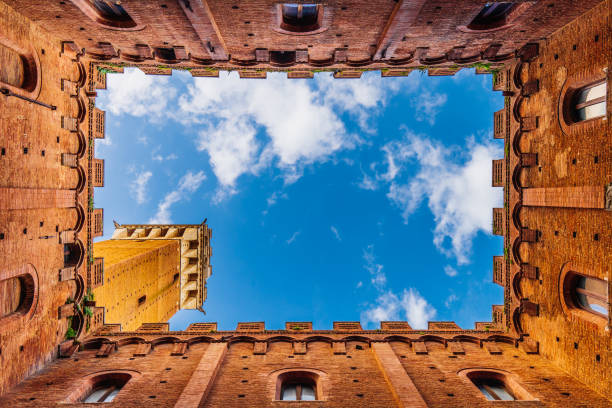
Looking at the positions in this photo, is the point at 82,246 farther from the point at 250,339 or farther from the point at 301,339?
the point at 301,339

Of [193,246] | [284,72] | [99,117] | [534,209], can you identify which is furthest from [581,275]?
[193,246]

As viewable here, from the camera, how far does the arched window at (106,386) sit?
567 inches

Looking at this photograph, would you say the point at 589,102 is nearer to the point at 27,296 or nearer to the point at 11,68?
the point at 11,68

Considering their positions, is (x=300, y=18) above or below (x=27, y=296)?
above

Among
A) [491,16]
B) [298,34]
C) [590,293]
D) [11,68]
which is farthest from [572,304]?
[11,68]

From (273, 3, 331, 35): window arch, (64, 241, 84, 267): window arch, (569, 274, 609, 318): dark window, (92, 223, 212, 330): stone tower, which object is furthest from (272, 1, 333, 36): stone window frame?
(92, 223, 212, 330): stone tower

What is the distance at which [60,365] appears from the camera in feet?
51.8

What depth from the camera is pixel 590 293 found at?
1384cm

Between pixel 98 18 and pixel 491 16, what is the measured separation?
16645mm

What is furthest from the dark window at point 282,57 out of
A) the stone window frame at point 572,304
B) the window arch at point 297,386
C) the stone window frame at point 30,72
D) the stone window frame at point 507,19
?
the stone window frame at point 572,304

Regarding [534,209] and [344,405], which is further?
[534,209]

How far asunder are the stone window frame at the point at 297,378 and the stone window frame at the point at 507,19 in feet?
50.4

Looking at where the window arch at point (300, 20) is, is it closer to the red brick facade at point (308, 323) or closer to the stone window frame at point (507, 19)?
the red brick facade at point (308, 323)

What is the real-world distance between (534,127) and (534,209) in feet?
11.8
